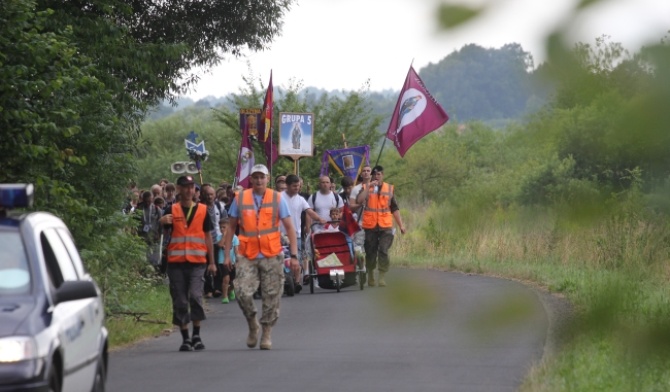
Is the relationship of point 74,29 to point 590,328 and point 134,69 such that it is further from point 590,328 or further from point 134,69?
point 590,328

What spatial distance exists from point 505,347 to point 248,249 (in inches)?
436

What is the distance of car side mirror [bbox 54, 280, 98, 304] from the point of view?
7.49 metres

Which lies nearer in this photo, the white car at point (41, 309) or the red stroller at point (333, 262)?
the white car at point (41, 309)

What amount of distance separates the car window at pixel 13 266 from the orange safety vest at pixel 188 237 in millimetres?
5771

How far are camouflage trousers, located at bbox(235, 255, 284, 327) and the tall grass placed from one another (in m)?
Answer: 11.2

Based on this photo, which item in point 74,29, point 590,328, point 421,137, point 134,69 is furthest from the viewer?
point 134,69

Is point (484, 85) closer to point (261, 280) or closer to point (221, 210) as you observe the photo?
point (261, 280)

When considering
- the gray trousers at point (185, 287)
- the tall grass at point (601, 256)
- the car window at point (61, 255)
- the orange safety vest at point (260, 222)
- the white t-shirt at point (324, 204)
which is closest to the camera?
the tall grass at point (601, 256)

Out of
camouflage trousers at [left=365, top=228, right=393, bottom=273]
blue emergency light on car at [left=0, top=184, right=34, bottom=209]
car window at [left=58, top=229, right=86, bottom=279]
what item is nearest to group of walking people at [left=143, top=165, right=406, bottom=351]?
car window at [left=58, top=229, right=86, bottom=279]

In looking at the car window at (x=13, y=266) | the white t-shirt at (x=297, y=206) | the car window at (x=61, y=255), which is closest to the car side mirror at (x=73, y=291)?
the car window at (x=13, y=266)

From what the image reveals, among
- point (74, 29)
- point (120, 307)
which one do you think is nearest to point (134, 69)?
point (74, 29)

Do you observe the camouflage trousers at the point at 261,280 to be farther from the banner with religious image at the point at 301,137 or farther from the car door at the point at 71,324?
the banner with religious image at the point at 301,137

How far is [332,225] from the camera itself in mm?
21234

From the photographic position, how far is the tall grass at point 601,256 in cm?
188
